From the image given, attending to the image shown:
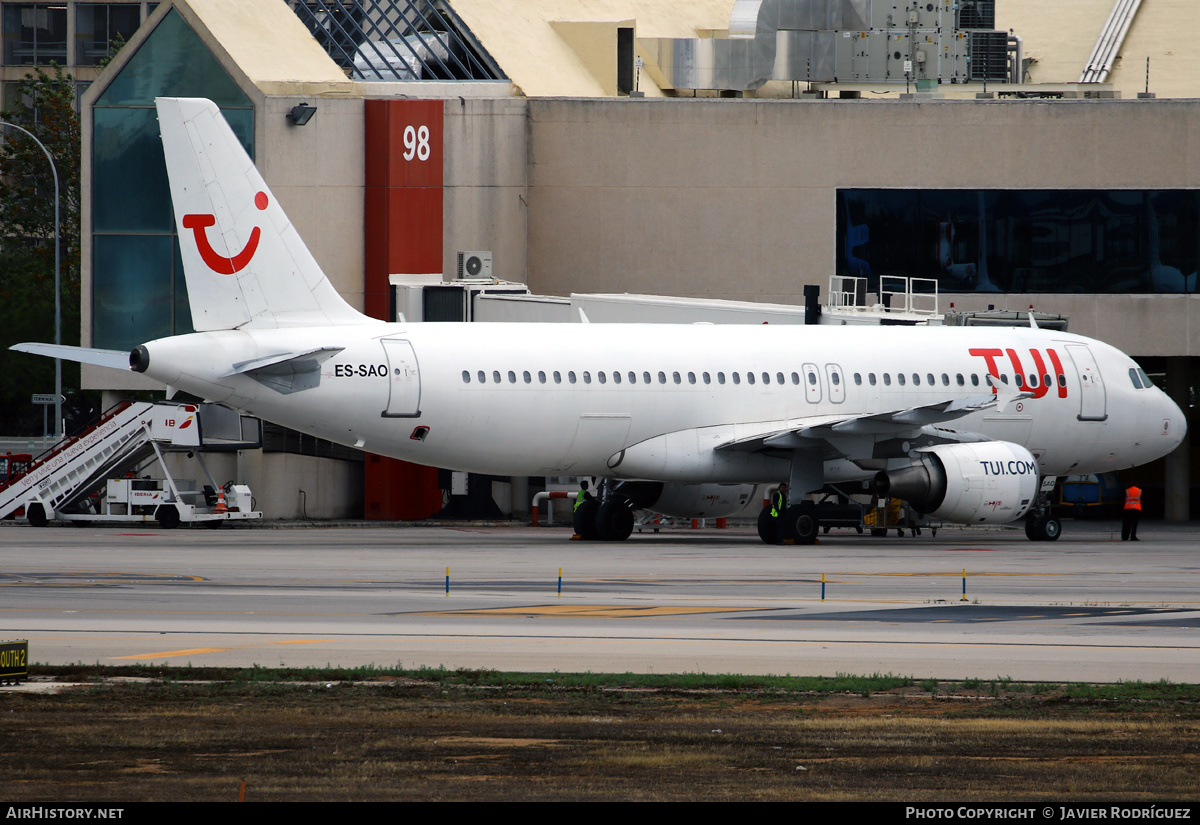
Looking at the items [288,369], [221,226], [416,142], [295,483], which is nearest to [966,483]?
[288,369]

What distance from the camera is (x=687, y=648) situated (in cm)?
1673

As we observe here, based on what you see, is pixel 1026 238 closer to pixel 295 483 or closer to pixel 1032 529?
pixel 1032 529

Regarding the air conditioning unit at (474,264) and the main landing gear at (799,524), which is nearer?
the main landing gear at (799,524)

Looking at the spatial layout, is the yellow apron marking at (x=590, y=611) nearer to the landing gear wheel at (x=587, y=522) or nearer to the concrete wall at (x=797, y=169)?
the landing gear wheel at (x=587, y=522)

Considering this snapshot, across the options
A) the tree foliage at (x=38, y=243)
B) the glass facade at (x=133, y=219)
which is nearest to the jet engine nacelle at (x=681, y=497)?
the glass facade at (x=133, y=219)

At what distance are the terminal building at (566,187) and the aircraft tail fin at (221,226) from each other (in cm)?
1261

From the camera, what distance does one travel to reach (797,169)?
160 feet

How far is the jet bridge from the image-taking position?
4131 centimetres

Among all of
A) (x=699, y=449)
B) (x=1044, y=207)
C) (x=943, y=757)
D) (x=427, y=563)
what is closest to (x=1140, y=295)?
(x=1044, y=207)

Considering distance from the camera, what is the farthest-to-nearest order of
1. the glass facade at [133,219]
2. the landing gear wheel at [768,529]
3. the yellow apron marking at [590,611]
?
1. the glass facade at [133,219]
2. the landing gear wheel at [768,529]
3. the yellow apron marking at [590,611]

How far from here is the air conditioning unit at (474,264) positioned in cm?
4606

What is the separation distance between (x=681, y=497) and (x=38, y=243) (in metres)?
59.5

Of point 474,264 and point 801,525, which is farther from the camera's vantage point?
point 474,264

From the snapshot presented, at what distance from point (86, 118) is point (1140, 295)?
98.6ft
